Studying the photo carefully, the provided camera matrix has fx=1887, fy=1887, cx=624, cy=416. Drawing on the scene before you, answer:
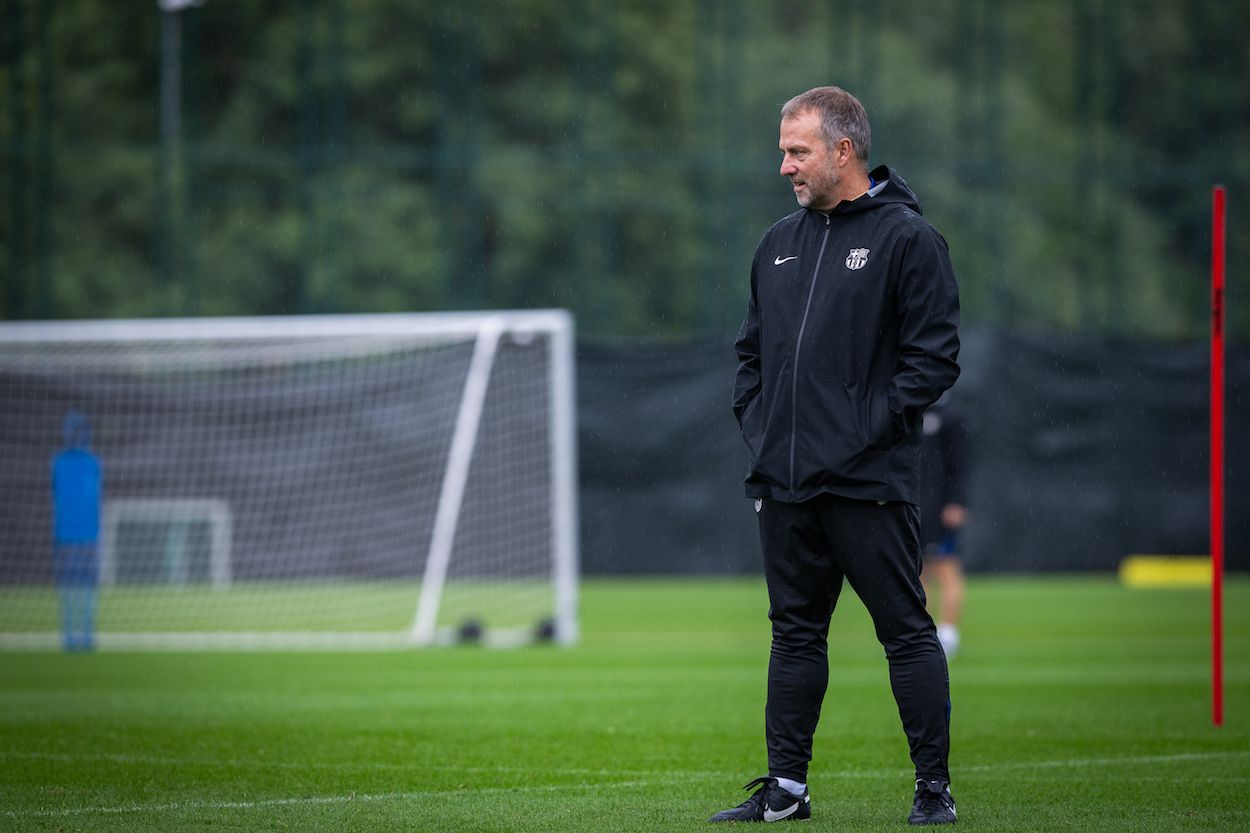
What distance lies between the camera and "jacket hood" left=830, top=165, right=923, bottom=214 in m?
5.81

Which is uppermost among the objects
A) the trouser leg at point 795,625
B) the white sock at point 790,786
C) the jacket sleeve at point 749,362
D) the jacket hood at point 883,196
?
the jacket hood at point 883,196

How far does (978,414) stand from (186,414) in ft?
29.6

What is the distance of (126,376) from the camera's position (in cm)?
2078

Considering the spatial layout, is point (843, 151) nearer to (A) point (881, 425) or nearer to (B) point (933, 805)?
(A) point (881, 425)

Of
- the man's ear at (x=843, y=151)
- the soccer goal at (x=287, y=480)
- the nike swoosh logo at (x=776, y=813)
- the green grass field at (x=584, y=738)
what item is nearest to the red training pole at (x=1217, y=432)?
the green grass field at (x=584, y=738)

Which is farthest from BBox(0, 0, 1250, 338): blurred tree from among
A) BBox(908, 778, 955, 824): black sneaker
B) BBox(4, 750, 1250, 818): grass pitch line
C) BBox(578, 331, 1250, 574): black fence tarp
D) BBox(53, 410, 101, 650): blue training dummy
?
BBox(908, 778, 955, 824): black sneaker

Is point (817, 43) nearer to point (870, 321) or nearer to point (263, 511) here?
point (263, 511)

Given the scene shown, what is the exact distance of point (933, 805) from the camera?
568cm

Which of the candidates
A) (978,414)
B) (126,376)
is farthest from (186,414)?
(978,414)

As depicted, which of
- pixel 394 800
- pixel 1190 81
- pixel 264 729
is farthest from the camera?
pixel 1190 81

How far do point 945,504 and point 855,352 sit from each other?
7056 millimetres

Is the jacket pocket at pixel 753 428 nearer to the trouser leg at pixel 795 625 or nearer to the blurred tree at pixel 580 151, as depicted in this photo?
the trouser leg at pixel 795 625

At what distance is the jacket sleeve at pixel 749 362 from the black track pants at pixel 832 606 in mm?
352

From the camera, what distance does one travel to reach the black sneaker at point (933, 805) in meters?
5.68
